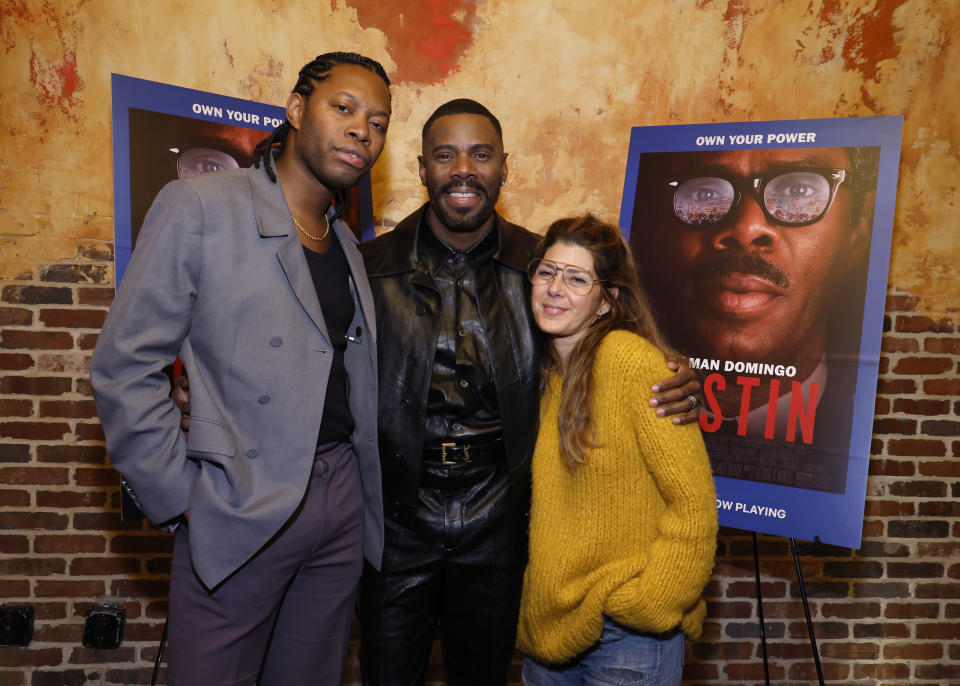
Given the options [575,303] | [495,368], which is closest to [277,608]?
[495,368]

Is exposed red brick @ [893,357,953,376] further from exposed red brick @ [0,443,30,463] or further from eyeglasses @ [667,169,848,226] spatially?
exposed red brick @ [0,443,30,463]

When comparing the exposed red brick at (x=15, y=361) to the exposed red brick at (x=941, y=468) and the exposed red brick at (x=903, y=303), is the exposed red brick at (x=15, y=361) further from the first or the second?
the exposed red brick at (x=941, y=468)

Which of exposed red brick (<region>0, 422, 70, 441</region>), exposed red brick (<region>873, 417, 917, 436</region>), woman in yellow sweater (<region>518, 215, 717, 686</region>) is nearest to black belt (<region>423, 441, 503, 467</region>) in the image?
woman in yellow sweater (<region>518, 215, 717, 686</region>)

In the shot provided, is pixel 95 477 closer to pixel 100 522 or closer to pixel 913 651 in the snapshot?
pixel 100 522

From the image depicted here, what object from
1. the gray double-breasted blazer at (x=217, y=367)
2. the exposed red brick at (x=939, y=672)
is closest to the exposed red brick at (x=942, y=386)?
the exposed red brick at (x=939, y=672)

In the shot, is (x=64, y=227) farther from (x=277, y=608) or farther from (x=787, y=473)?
(x=787, y=473)

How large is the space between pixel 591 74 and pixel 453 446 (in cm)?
186

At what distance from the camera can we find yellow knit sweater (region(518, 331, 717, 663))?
63.1 inches

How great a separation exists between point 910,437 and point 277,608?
9.27ft

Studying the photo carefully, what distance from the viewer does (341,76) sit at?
175 cm

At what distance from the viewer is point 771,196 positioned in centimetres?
229

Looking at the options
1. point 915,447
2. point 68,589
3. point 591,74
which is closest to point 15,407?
point 68,589

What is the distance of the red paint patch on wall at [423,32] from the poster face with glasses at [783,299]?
1104 mm

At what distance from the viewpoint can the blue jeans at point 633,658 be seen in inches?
65.7
